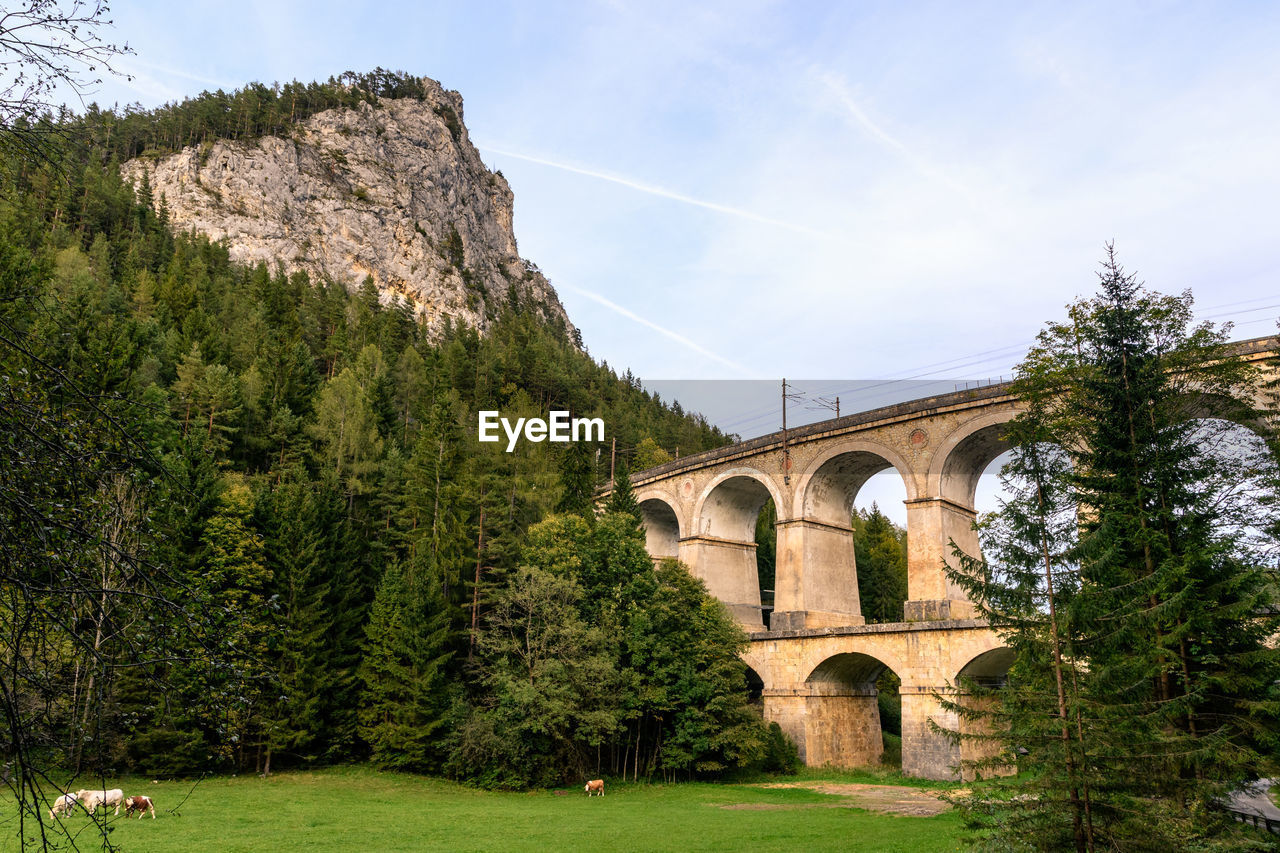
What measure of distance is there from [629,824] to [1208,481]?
52.0 ft

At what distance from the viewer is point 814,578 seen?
40.5 metres

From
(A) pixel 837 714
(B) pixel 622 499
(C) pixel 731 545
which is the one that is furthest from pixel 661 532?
(A) pixel 837 714

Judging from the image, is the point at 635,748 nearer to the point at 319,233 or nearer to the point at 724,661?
the point at 724,661

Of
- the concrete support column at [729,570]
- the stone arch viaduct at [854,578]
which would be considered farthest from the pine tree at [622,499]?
the stone arch viaduct at [854,578]

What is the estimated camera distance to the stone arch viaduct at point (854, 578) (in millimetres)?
32844

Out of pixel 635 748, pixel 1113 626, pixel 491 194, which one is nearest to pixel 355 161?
pixel 491 194

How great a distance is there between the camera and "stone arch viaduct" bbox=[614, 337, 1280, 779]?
32844mm

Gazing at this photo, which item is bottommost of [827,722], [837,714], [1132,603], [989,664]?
[827,722]

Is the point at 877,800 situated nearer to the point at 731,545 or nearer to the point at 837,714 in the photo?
the point at 837,714

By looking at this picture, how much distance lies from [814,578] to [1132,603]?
2838cm

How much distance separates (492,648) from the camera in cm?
3297

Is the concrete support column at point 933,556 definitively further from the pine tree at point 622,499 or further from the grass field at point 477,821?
the pine tree at point 622,499

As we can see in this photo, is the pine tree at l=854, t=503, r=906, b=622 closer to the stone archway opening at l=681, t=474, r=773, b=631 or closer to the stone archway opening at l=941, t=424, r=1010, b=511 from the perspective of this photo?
the stone archway opening at l=681, t=474, r=773, b=631

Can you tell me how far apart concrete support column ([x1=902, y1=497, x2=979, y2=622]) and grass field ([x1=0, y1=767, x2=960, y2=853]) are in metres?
9.15
